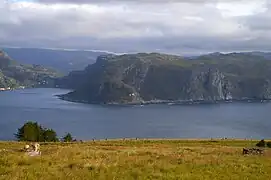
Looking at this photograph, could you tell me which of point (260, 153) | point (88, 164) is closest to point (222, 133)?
point (260, 153)

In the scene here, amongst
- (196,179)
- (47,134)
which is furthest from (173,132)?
(196,179)

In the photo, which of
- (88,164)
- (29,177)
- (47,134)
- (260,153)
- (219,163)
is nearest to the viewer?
(29,177)

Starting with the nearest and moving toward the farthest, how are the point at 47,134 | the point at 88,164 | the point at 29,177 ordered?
the point at 29,177 < the point at 88,164 < the point at 47,134

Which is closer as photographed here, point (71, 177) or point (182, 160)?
point (71, 177)

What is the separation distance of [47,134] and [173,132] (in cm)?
11034

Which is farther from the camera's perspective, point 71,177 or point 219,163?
Answer: point 219,163

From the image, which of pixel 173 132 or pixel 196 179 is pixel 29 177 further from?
pixel 173 132

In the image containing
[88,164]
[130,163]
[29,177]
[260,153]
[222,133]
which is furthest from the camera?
[222,133]

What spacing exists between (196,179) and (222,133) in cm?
17132

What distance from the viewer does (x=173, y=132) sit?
7426 inches

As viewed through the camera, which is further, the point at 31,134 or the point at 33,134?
the point at 33,134

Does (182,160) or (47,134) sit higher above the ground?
(182,160)

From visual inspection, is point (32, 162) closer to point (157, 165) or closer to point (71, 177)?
point (71, 177)

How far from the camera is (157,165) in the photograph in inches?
740
